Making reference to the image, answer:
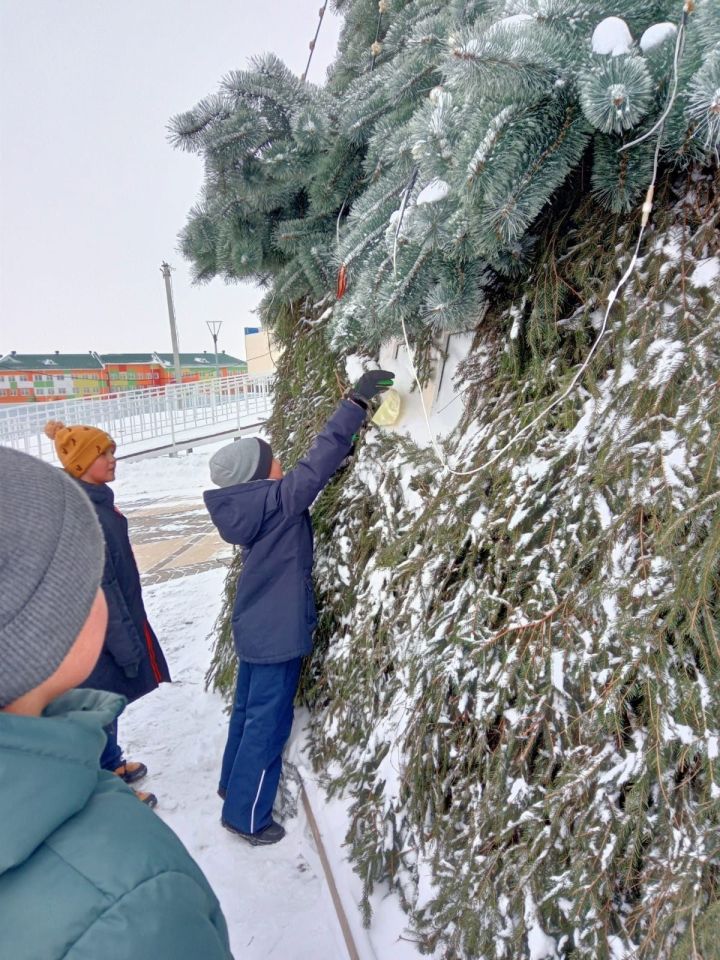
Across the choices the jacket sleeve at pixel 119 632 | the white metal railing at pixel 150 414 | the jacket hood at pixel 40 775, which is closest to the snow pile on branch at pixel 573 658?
the jacket hood at pixel 40 775

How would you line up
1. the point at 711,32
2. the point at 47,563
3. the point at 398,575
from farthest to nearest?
the point at 398,575 < the point at 711,32 < the point at 47,563

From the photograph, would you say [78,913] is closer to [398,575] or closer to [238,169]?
[398,575]

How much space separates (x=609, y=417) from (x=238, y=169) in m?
1.73

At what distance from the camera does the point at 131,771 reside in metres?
2.87

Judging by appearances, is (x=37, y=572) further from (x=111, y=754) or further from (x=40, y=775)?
(x=111, y=754)

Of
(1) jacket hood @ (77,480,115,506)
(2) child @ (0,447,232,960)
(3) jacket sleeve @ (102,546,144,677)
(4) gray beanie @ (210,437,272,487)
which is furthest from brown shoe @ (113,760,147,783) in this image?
(2) child @ (0,447,232,960)

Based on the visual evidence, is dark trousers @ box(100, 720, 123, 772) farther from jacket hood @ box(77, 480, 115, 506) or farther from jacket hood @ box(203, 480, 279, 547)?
jacket hood @ box(203, 480, 279, 547)

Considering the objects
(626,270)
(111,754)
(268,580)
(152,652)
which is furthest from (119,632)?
(626,270)

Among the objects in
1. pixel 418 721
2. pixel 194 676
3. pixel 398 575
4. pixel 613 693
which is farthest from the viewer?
pixel 194 676

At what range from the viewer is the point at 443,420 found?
2.20 metres

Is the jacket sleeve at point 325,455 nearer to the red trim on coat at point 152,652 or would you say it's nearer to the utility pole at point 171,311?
the red trim on coat at point 152,652

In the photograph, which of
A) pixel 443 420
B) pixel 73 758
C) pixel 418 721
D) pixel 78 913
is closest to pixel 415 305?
pixel 443 420

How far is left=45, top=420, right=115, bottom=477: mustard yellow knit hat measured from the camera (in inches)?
106

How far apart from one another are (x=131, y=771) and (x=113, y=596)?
935mm
